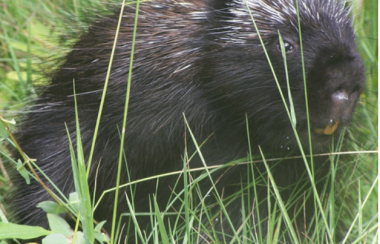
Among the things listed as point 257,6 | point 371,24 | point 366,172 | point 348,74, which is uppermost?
point 257,6

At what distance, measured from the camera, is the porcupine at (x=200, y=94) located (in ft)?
6.62

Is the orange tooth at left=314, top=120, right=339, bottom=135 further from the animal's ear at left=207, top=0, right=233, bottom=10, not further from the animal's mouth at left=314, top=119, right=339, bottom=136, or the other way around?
the animal's ear at left=207, top=0, right=233, bottom=10

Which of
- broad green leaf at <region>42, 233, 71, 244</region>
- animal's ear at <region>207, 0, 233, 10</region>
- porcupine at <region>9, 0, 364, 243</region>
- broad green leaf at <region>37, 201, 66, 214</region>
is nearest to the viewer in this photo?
broad green leaf at <region>42, 233, 71, 244</region>

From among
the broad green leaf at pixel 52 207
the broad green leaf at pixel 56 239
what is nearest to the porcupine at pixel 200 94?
the broad green leaf at pixel 52 207

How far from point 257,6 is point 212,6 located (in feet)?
0.59

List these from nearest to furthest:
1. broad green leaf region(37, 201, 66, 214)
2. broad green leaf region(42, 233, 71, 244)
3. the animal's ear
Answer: broad green leaf region(42, 233, 71, 244), broad green leaf region(37, 201, 66, 214), the animal's ear

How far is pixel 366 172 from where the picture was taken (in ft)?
8.91

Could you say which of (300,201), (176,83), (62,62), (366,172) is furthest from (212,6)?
(366,172)

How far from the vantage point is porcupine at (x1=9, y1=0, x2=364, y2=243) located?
202cm

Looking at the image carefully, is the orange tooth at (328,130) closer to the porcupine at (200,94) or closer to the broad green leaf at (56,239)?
the porcupine at (200,94)

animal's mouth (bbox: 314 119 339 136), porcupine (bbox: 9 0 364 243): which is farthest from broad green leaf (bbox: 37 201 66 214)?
animal's mouth (bbox: 314 119 339 136)

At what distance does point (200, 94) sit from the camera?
2.22m

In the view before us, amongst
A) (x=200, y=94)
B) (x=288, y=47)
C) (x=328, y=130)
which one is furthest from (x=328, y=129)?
(x=200, y=94)

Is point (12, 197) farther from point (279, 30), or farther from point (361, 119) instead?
point (361, 119)
